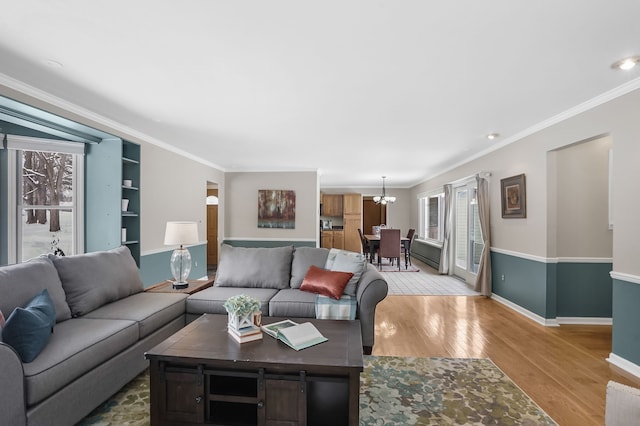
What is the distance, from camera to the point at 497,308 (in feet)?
14.4

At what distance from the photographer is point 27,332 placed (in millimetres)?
1656

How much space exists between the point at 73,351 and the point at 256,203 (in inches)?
220

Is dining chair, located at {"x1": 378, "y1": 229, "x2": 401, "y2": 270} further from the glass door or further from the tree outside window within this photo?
the tree outside window

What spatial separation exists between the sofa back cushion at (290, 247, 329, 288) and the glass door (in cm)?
323

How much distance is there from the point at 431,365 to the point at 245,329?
1.68m

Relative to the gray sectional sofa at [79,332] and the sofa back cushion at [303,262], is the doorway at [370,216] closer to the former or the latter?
the sofa back cushion at [303,262]

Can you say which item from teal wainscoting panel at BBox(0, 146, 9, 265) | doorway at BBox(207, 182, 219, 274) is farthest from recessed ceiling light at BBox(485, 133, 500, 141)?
doorway at BBox(207, 182, 219, 274)

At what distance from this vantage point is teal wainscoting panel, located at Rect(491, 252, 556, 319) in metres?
3.71

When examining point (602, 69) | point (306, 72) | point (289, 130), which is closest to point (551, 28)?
point (602, 69)

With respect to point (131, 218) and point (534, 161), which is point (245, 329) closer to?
point (131, 218)

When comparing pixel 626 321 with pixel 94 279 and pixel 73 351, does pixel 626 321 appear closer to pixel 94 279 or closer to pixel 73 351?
pixel 73 351

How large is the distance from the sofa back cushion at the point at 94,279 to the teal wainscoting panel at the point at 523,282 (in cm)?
467

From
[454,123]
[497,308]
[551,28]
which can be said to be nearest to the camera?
[551,28]

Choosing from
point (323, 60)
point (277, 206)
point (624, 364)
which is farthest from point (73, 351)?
point (277, 206)
